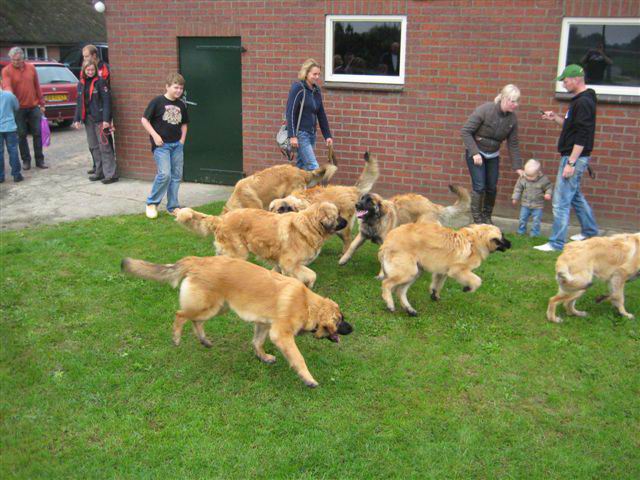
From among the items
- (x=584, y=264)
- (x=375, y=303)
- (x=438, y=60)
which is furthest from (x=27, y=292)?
(x=438, y=60)

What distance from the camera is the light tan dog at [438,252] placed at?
21.8 ft

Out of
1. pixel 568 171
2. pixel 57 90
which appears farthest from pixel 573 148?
pixel 57 90

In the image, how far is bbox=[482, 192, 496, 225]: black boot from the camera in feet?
31.8

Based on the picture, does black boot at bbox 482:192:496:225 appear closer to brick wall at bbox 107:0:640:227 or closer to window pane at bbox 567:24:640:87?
brick wall at bbox 107:0:640:227

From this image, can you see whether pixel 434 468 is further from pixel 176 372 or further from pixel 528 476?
pixel 176 372

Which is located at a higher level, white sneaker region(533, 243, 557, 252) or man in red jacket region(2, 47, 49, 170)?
man in red jacket region(2, 47, 49, 170)

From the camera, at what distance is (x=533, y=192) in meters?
9.48

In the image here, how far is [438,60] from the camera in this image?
34.4 feet

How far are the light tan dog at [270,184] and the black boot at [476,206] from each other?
2391 mm

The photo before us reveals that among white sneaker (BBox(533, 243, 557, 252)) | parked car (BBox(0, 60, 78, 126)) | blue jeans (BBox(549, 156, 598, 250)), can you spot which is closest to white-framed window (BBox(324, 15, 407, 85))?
blue jeans (BBox(549, 156, 598, 250))

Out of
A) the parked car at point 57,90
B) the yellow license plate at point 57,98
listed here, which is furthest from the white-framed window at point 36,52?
the yellow license plate at point 57,98

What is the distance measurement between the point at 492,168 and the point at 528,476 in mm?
6078

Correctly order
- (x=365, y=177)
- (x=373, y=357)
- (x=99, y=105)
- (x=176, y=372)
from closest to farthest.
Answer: (x=176, y=372)
(x=373, y=357)
(x=365, y=177)
(x=99, y=105)

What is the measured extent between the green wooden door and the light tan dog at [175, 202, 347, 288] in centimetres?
573
